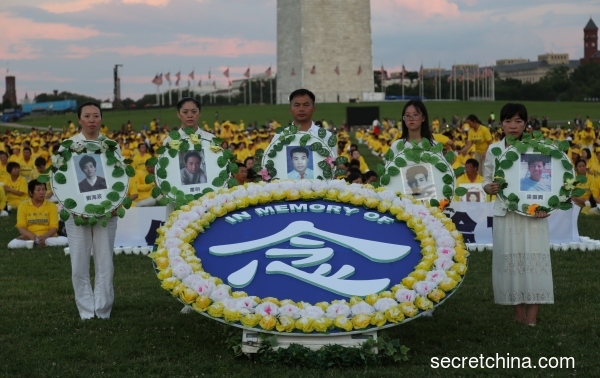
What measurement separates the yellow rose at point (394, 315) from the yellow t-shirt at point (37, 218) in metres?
8.68

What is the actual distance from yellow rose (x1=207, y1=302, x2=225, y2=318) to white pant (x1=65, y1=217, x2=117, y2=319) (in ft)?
7.27

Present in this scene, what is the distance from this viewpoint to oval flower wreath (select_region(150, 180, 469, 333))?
6.87 m

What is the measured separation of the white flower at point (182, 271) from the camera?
23.8 ft

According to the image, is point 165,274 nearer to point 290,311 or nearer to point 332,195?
point 290,311

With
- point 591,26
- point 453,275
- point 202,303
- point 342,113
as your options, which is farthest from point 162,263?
point 591,26

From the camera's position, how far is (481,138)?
67.9 feet

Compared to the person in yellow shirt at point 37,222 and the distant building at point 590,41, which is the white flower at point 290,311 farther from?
the distant building at point 590,41

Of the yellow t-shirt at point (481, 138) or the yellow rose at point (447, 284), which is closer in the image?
the yellow rose at point (447, 284)

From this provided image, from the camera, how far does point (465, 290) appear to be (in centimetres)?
1024

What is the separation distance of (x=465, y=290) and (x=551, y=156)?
92.8 inches

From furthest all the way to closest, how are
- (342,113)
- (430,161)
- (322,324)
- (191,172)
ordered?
(342,113)
(191,172)
(430,161)
(322,324)

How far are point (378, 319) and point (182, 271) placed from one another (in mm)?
1502

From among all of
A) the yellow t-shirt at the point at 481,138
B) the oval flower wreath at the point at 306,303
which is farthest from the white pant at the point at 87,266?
the yellow t-shirt at the point at 481,138

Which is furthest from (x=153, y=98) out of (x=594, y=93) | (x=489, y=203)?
(x=489, y=203)
